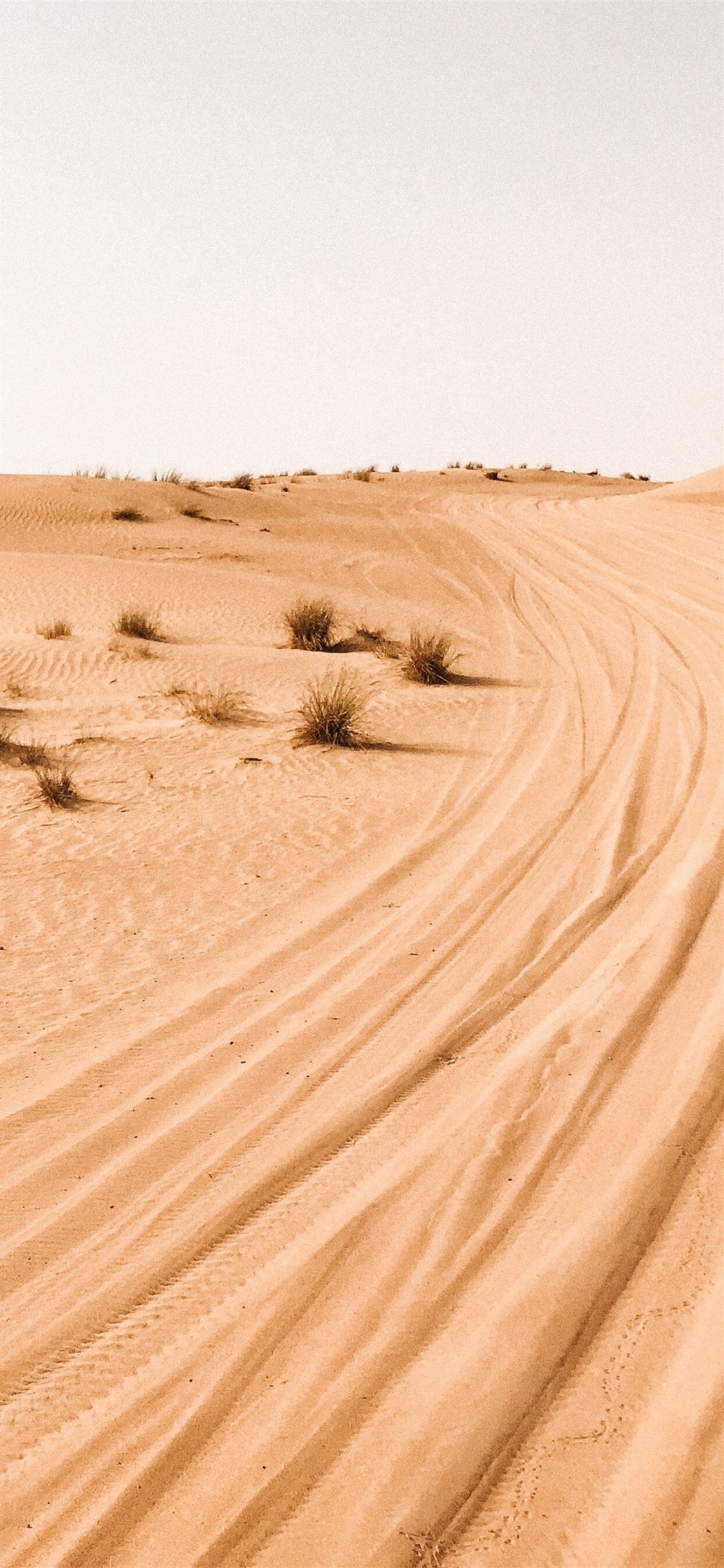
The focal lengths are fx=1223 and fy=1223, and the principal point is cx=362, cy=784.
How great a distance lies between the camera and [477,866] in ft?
21.6

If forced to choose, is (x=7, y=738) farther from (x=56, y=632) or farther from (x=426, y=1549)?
(x=426, y=1549)

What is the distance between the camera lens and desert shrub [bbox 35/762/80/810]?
26.0 feet

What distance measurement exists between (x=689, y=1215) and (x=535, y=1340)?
28.0 inches

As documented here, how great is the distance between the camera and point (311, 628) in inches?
504

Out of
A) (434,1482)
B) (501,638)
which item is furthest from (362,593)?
(434,1482)

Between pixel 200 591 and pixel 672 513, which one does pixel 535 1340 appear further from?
pixel 672 513

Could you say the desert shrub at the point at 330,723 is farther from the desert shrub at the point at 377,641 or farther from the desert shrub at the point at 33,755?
the desert shrub at the point at 377,641

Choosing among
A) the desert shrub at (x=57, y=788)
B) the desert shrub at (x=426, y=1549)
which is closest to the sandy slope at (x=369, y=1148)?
the desert shrub at (x=426, y=1549)

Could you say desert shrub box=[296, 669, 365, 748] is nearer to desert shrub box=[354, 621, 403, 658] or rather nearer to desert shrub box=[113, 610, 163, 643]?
desert shrub box=[354, 621, 403, 658]

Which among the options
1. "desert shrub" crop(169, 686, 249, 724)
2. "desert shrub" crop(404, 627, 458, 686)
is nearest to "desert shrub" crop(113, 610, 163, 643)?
"desert shrub" crop(169, 686, 249, 724)

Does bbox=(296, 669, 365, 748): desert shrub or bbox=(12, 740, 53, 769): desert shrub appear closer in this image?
bbox=(12, 740, 53, 769): desert shrub

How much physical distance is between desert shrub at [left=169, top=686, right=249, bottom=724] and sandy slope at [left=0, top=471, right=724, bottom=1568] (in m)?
0.24

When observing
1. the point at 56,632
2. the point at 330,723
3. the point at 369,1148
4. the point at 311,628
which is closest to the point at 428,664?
the point at 330,723

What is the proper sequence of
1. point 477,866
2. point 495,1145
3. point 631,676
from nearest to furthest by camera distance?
A: point 495,1145, point 477,866, point 631,676
